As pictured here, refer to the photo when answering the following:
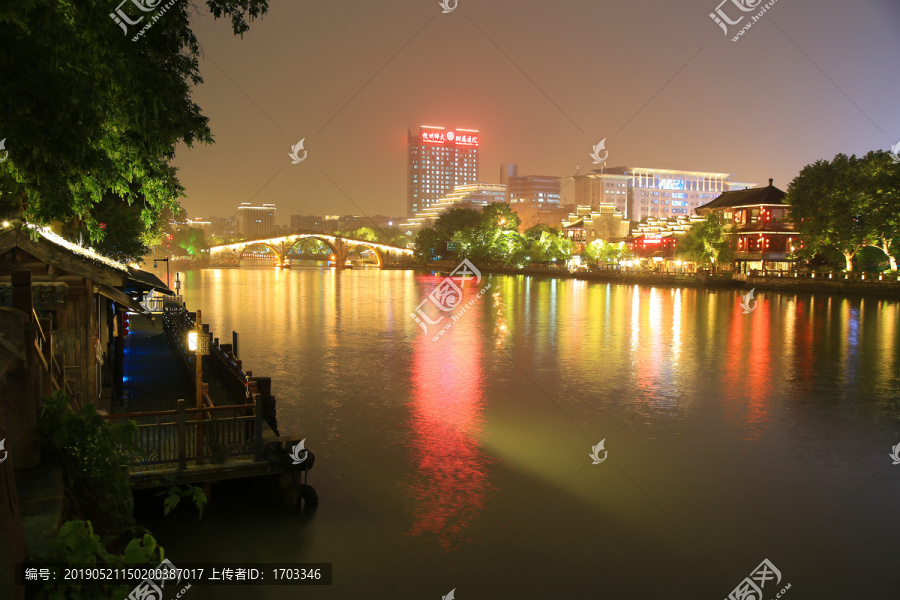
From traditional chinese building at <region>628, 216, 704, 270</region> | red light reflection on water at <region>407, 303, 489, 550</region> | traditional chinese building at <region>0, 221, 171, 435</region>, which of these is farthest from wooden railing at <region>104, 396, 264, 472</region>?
traditional chinese building at <region>628, 216, 704, 270</region>

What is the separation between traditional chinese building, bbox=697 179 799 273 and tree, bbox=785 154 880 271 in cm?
704

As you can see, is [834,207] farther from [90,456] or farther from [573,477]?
[90,456]

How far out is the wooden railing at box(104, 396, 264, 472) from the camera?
31.3 feet

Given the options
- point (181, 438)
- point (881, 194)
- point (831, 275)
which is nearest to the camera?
point (181, 438)

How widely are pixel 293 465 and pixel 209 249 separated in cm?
15620

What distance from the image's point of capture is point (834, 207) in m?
55.2

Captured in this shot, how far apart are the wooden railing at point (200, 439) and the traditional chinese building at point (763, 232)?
69798 mm

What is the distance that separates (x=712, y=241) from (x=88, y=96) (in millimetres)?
72918

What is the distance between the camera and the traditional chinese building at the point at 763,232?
2768 inches

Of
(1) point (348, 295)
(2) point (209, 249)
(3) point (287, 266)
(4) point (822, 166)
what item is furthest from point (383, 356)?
(2) point (209, 249)

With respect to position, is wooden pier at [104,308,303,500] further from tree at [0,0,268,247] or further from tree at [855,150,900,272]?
tree at [855,150,900,272]

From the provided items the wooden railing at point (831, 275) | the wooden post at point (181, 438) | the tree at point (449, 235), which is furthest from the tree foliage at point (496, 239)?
the wooden post at point (181, 438)

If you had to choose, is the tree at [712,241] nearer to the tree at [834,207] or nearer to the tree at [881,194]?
the tree at [834,207]

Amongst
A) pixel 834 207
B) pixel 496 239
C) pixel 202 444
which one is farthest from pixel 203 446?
pixel 496 239
